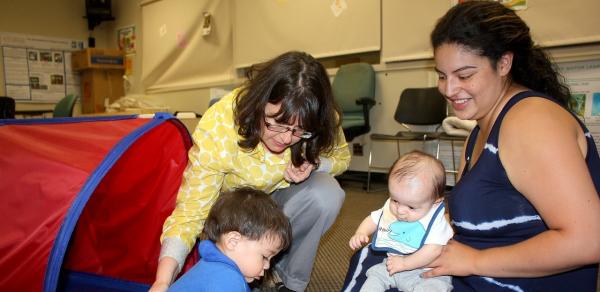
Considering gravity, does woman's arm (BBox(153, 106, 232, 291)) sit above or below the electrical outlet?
above

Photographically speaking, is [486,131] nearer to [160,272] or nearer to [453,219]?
→ [453,219]

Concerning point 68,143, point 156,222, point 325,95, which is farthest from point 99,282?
point 325,95

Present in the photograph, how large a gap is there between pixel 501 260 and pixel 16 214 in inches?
43.1

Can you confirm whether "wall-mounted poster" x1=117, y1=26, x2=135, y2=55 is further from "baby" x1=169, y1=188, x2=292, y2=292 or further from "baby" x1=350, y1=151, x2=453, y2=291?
"baby" x1=350, y1=151, x2=453, y2=291

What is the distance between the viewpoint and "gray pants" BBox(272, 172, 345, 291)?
1.37m

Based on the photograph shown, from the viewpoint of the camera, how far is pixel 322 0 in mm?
4051

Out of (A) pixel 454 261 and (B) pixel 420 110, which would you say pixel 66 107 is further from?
(A) pixel 454 261

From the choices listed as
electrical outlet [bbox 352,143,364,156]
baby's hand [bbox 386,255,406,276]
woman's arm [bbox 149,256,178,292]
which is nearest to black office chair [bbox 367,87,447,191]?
electrical outlet [bbox 352,143,364,156]

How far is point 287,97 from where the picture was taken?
1.13 m

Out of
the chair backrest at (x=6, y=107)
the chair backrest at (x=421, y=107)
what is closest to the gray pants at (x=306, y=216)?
the chair backrest at (x=421, y=107)

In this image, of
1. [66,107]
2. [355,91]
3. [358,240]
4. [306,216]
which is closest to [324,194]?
[306,216]

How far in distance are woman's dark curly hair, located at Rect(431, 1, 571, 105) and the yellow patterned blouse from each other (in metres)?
0.63

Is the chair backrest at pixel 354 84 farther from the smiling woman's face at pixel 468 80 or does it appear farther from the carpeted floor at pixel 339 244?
the smiling woman's face at pixel 468 80

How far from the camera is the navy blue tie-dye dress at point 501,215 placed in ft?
2.67
